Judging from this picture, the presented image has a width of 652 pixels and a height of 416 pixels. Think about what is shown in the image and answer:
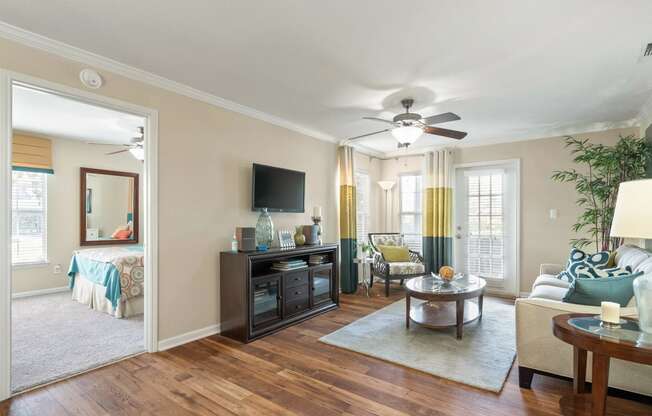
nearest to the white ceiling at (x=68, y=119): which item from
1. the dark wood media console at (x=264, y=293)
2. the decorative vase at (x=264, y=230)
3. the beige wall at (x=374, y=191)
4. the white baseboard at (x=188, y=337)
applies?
the decorative vase at (x=264, y=230)

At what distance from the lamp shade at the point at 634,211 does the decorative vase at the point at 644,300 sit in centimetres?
27

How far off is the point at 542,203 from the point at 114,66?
223 inches

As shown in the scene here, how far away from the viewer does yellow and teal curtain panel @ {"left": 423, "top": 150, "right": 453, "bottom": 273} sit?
5.55 meters

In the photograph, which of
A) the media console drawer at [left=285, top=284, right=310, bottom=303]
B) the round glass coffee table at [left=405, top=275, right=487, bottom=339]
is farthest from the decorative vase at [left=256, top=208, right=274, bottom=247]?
the round glass coffee table at [left=405, top=275, right=487, bottom=339]

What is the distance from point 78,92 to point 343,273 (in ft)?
13.4

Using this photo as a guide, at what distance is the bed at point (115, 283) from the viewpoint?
4.02 metres

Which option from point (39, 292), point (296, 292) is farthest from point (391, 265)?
point (39, 292)

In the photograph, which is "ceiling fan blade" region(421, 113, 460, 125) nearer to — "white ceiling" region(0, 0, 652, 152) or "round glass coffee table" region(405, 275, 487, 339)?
"white ceiling" region(0, 0, 652, 152)

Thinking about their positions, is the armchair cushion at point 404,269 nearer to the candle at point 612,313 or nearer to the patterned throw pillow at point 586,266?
the patterned throw pillow at point 586,266

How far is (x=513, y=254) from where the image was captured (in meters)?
5.20

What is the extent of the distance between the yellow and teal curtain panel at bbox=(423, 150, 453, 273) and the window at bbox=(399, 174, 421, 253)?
0.42 m

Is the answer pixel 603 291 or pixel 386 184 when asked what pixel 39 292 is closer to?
pixel 386 184

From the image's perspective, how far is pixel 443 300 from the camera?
3.23 m

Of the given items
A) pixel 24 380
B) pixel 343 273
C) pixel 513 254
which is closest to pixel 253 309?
pixel 24 380
